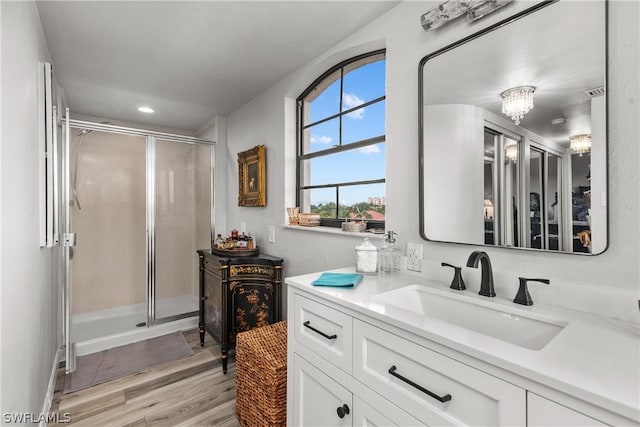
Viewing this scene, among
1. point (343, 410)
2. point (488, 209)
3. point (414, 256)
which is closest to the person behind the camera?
point (343, 410)

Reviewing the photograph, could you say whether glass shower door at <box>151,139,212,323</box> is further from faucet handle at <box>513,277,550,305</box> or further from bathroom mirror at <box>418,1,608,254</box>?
faucet handle at <box>513,277,550,305</box>

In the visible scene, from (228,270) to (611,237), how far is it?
7.02ft

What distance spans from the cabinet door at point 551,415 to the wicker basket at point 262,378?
1141 millimetres

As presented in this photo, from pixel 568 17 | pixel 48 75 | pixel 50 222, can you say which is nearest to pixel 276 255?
pixel 50 222

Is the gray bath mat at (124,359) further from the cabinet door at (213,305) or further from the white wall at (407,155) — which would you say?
the white wall at (407,155)

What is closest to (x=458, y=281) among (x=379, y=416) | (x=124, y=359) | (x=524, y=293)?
(x=524, y=293)

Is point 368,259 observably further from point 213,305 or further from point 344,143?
point 213,305

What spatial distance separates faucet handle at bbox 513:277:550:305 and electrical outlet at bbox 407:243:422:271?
0.45 metres

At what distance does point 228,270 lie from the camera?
2336 mm

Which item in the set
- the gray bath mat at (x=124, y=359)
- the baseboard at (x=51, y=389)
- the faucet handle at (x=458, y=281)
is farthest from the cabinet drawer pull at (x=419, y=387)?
the gray bath mat at (x=124, y=359)

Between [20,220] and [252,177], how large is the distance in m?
1.77

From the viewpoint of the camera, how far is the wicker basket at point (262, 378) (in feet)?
5.02

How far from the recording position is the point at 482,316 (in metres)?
1.10

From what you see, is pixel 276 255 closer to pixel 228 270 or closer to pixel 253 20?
pixel 228 270
